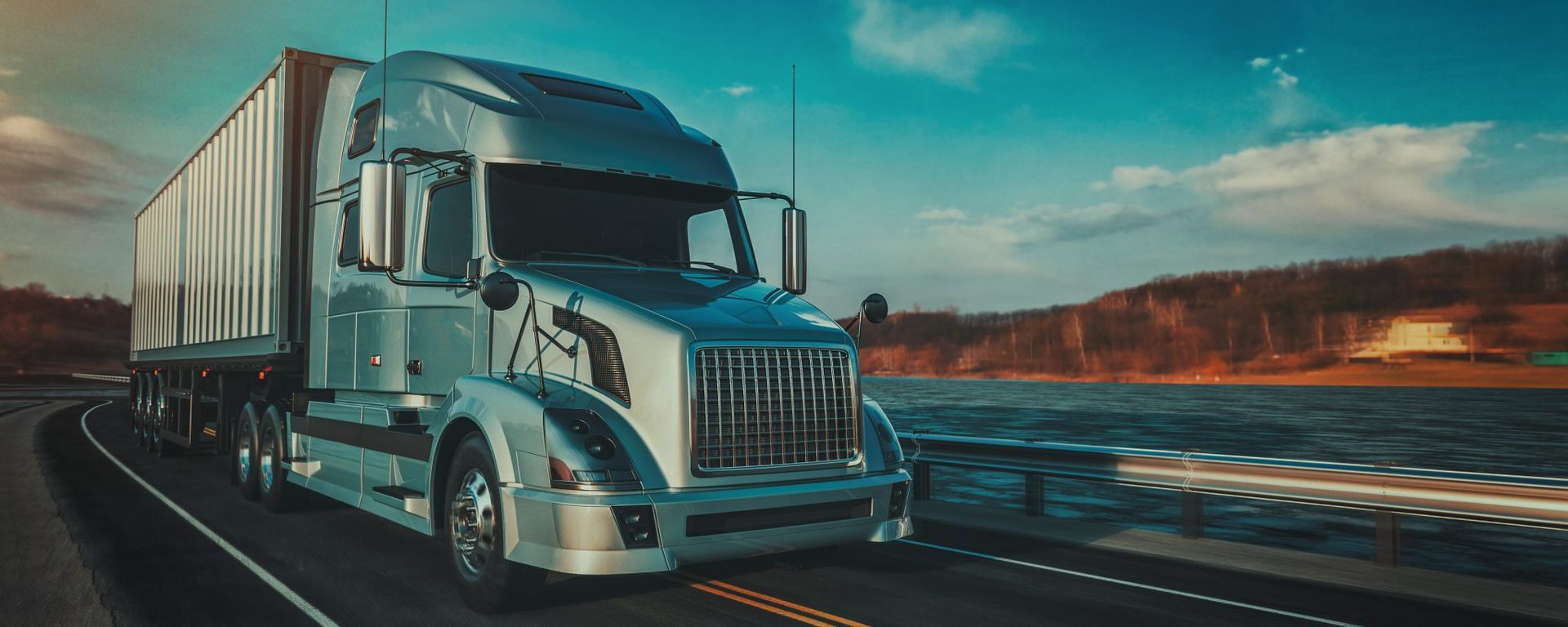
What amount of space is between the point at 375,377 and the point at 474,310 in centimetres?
165

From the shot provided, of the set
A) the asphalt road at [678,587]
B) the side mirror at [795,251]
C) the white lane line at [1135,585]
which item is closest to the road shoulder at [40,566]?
the asphalt road at [678,587]

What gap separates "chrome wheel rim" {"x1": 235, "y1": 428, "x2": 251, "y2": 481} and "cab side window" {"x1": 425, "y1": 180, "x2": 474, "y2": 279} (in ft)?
17.2

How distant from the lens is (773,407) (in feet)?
18.7

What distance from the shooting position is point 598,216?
678 cm

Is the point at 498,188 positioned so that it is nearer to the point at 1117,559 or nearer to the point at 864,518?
the point at 864,518

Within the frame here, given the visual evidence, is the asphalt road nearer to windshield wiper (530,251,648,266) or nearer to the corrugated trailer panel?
windshield wiper (530,251,648,266)

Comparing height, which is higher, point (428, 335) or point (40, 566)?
point (428, 335)

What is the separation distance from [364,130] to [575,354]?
12.4 ft

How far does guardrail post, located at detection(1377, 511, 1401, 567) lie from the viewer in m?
7.47

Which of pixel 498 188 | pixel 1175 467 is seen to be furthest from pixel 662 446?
pixel 1175 467

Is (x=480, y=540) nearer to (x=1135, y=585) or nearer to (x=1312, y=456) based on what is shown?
(x=1135, y=585)

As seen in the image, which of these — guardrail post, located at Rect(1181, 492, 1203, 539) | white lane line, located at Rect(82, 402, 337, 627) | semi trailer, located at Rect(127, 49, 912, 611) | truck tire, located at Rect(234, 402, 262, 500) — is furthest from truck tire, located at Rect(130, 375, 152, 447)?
guardrail post, located at Rect(1181, 492, 1203, 539)

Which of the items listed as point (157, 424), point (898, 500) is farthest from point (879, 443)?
point (157, 424)

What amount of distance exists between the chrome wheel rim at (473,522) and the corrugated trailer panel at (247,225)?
15.2ft
